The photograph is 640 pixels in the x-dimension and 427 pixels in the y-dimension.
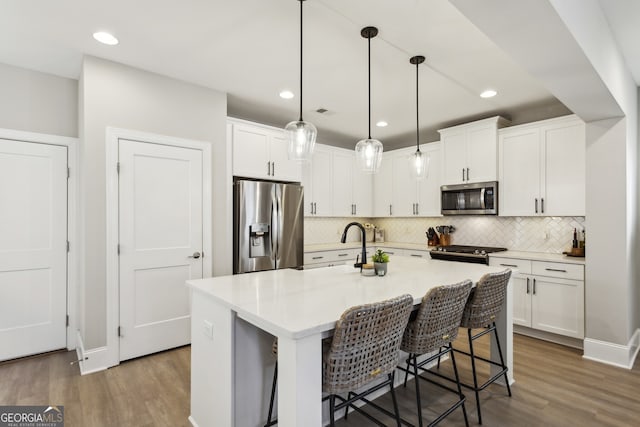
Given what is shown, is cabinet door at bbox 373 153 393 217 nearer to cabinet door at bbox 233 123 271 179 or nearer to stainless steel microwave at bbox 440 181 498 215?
stainless steel microwave at bbox 440 181 498 215

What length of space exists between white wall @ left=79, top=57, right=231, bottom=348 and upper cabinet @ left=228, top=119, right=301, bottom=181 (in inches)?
19.4

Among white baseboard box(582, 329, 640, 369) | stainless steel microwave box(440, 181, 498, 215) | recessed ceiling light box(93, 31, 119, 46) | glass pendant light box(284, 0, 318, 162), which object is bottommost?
white baseboard box(582, 329, 640, 369)

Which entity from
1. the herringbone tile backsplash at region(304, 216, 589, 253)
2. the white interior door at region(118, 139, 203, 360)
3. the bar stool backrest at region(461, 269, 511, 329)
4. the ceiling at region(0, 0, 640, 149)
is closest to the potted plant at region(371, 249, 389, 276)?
the bar stool backrest at region(461, 269, 511, 329)

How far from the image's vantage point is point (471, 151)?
14.1 feet

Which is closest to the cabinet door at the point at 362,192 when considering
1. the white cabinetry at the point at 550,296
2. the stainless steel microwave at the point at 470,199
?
the stainless steel microwave at the point at 470,199

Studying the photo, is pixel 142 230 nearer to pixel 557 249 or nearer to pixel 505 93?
pixel 505 93

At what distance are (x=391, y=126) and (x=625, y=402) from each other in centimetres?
388

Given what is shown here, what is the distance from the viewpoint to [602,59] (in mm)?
2154

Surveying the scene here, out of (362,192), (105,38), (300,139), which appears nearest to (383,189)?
(362,192)

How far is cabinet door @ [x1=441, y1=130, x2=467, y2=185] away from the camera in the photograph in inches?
172

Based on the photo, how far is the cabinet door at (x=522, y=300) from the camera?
140 inches

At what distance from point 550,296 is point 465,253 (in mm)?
954

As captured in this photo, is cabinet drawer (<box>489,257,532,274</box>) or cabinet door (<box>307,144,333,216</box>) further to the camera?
cabinet door (<box>307,144,333,216</box>)

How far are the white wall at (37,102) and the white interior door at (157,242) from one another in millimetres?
837
